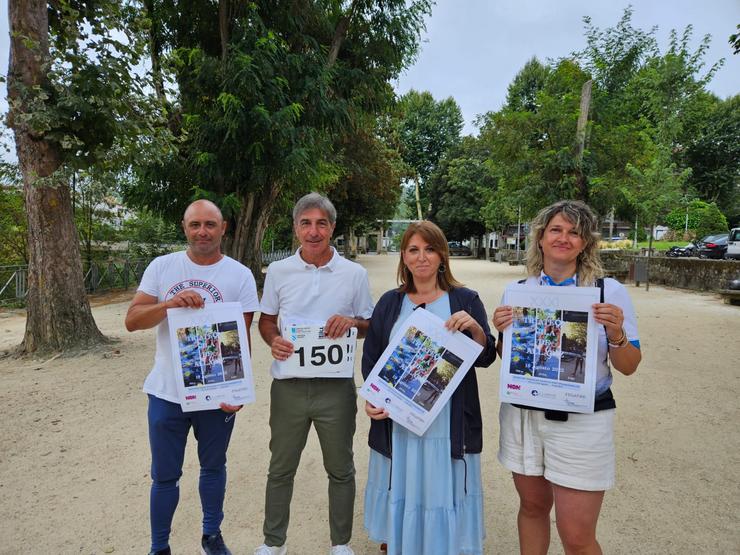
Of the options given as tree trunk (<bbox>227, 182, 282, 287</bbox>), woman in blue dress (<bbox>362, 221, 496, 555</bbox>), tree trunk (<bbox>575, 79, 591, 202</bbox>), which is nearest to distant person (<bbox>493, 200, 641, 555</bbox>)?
woman in blue dress (<bbox>362, 221, 496, 555</bbox>)

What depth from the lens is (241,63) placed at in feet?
33.2

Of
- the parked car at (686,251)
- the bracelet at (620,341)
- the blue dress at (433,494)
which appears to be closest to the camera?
the bracelet at (620,341)

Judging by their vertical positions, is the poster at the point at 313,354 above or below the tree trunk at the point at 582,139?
below

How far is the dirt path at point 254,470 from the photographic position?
3.07 metres

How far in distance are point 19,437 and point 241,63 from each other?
832 centimetres

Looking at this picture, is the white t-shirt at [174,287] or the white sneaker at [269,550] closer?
the white t-shirt at [174,287]

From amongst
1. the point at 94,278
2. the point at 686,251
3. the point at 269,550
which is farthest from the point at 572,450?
the point at 686,251

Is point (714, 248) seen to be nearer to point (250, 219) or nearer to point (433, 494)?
point (250, 219)

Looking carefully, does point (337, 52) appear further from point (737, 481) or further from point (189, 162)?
point (737, 481)

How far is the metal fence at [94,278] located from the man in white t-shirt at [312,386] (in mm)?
12806

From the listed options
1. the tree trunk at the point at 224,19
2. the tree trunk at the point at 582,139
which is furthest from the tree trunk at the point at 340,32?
the tree trunk at the point at 582,139

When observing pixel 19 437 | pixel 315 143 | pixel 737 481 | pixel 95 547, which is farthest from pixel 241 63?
pixel 737 481

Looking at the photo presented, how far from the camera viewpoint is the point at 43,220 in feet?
24.3

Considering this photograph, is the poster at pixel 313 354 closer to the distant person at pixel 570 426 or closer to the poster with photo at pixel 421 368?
the poster with photo at pixel 421 368
